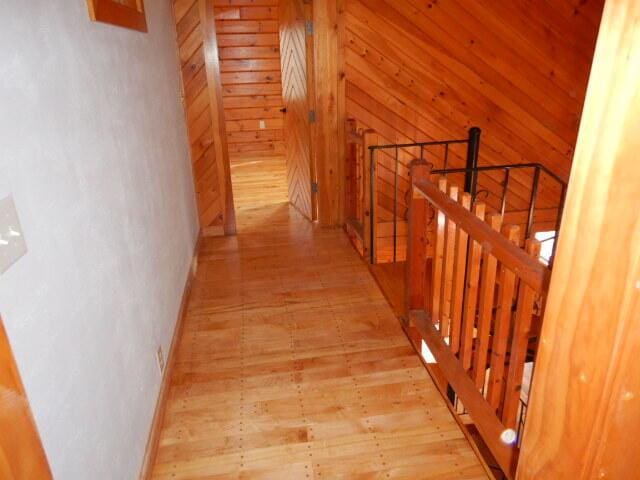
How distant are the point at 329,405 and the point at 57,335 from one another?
126 cm

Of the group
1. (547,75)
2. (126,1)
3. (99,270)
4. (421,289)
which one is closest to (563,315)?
(99,270)

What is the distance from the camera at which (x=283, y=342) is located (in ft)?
7.95

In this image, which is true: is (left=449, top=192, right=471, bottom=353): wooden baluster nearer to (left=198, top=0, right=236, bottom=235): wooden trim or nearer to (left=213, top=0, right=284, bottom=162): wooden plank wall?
(left=198, top=0, right=236, bottom=235): wooden trim

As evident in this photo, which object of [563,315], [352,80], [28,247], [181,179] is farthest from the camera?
[352,80]

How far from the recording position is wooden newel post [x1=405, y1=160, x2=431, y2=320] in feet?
7.31

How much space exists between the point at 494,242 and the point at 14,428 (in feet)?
4.61

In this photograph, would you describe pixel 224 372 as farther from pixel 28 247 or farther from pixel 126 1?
pixel 126 1

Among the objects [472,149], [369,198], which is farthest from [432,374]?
[472,149]

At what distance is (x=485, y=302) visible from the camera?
68.2 inches

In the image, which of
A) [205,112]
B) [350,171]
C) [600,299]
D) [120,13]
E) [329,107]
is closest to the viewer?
[600,299]

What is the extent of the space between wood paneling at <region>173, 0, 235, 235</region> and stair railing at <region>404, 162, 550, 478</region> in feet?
6.64

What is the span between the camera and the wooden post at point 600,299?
1.83 feet

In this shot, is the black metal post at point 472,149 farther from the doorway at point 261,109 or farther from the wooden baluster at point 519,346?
the wooden baluster at point 519,346

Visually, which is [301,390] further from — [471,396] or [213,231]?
[213,231]
